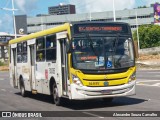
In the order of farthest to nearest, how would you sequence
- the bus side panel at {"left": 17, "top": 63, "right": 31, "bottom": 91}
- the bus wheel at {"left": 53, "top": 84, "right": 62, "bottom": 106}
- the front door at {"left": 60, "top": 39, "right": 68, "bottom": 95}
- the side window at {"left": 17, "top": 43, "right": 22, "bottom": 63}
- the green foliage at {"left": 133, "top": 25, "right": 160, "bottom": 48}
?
the green foliage at {"left": 133, "top": 25, "right": 160, "bottom": 48}, the side window at {"left": 17, "top": 43, "right": 22, "bottom": 63}, the bus side panel at {"left": 17, "top": 63, "right": 31, "bottom": 91}, the bus wheel at {"left": 53, "top": 84, "right": 62, "bottom": 106}, the front door at {"left": 60, "top": 39, "right": 68, "bottom": 95}

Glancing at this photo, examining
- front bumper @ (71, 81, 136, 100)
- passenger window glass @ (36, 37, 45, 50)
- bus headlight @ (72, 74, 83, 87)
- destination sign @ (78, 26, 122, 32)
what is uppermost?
→ destination sign @ (78, 26, 122, 32)

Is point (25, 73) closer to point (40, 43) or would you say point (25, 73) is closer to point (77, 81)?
point (40, 43)

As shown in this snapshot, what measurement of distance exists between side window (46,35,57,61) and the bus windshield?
1.81 m

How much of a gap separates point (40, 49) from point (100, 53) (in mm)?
4179

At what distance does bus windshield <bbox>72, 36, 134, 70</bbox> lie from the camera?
14867 millimetres

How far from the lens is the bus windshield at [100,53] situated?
585 inches

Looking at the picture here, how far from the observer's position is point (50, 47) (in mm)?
17141

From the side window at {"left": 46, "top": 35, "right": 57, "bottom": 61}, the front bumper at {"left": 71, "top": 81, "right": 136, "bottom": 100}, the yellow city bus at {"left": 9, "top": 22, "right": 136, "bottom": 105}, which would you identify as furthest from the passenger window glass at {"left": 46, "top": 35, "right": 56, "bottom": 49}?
the front bumper at {"left": 71, "top": 81, "right": 136, "bottom": 100}

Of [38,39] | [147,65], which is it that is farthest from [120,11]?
[38,39]

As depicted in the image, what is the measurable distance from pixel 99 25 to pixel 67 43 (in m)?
1.22

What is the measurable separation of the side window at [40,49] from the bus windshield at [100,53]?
337 cm

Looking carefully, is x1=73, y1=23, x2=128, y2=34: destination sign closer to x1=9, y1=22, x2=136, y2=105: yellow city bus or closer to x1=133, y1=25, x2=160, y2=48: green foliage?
x1=9, y1=22, x2=136, y2=105: yellow city bus

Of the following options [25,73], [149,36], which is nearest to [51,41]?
[25,73]

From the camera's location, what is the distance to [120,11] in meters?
150
